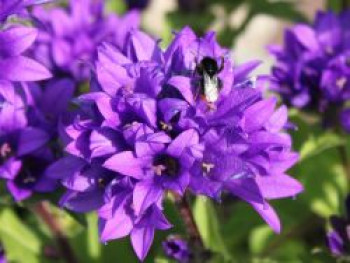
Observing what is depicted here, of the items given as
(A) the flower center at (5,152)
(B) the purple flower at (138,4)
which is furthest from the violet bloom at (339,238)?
(B) the purple flower at (138,4)

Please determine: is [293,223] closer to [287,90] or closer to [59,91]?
[287,90]

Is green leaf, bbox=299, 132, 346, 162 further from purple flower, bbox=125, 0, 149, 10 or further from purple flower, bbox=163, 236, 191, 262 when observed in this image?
purple flower, bbox=125, 0, 149, 10

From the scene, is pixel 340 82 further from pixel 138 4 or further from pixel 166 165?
pixel 138 4

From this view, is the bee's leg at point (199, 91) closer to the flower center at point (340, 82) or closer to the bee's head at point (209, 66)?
the bee's head at point (209, 66)

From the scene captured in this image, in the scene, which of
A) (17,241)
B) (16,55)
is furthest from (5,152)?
(17,241)

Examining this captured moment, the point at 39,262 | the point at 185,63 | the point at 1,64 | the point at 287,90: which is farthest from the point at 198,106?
the point at 39,262

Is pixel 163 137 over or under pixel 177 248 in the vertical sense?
over
